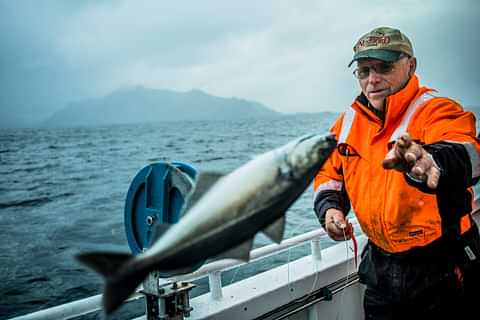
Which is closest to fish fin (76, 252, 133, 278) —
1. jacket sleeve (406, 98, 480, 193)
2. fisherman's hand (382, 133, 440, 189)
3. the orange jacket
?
fisherman's hand (382, 133, 440, 189)

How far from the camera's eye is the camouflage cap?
2.49 meters

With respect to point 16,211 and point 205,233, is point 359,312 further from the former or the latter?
point 16,211

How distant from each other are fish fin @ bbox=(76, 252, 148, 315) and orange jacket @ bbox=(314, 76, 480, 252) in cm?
186

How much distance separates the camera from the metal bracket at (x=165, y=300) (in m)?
2.65

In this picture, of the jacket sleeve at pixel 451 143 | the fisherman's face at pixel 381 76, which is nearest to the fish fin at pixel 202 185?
the jacket sleeve at pixel 451 143

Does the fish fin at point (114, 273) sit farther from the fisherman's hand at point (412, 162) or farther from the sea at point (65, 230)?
the fisherman's hand at point (412, 162)

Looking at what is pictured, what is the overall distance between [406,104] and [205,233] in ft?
6.40

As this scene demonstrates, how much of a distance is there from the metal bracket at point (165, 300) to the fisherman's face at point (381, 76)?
1.67 m

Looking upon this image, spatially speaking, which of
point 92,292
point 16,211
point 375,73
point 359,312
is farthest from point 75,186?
point 375,73

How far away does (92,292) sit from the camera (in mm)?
8430

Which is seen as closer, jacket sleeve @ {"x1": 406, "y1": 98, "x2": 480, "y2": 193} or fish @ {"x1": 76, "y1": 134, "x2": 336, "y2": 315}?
fish @ {"x1": 76, "y1": 134, "x2": 336, "y2": 315}

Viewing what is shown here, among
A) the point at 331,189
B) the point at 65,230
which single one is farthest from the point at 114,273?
the point at 65,230

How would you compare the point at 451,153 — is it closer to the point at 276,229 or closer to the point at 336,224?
the point at 336,224

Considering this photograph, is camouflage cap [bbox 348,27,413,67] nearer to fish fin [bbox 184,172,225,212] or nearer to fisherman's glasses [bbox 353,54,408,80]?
fisherman's glasses [bbox 353,54,408,80]
